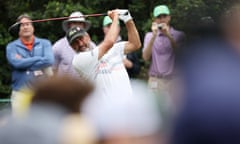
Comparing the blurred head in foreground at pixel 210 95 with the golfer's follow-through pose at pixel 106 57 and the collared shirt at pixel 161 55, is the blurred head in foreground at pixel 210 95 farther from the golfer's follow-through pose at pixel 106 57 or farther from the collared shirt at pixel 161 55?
the collared shirt at pixel 161 55

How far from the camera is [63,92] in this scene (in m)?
Answer: 2.11

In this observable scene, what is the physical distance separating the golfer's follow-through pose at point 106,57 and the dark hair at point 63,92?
3128 mm

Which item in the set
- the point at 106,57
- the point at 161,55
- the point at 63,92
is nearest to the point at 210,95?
the point at 63,92

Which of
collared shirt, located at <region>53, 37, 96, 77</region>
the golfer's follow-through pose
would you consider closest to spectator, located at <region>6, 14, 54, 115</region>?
collared shirt, located at <region>53, 37, 96, 77</region>

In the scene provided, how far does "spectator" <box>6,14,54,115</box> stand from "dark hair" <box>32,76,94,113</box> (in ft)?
15.6

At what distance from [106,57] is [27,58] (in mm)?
1545

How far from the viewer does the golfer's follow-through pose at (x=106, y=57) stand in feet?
17.8

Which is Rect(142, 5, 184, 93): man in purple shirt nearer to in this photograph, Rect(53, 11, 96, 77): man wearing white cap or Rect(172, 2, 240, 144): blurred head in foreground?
Rect(53, 11, 96, 77): man wearing white cap

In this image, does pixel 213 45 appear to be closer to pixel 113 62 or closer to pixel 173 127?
pixel 173 127

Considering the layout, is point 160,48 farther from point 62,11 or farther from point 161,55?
point 62,11

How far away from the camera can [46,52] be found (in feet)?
23.2

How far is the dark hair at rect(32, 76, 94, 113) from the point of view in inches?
82.7

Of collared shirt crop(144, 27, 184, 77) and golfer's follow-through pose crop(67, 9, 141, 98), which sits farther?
collared shirt crop(144, 27, 184, 77)

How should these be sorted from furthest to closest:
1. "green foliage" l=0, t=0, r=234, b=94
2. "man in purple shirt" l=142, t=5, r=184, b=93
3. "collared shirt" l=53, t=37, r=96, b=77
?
"green foliage" l=0, t=0, r=234, b=94
"man in purple shirt" l=142, t=5, r=184, b=93
"collared shirt" l=53, t=37, r=96, b=77
